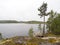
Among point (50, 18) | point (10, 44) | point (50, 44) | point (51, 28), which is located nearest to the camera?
point (50, 44)

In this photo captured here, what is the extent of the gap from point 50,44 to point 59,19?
38707 millimetres

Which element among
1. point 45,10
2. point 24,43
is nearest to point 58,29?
point 45,10

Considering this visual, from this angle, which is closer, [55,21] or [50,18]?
[55,21]

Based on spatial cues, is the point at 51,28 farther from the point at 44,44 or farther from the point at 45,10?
the point at 44,44

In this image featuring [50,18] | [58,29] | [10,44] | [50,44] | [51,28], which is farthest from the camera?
[50,18]

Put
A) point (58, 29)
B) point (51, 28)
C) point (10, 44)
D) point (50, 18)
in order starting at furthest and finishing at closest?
point (50, 18), point (51, 28), point (58, 29), point (10, 44)

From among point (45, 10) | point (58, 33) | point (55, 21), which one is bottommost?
point (58, 33)

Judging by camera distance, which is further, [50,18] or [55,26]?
[50,18]

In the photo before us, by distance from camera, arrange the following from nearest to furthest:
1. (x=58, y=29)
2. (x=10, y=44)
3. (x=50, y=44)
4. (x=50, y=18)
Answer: (x=50, y=44) < (x=10, y=44) < (x=58, y=29) < (x=50, y=18)

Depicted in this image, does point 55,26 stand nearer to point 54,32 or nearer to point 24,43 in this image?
point 54,32

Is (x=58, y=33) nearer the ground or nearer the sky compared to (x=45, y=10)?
nearer the ground

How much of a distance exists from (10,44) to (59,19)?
127 feet

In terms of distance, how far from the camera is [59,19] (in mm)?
58656

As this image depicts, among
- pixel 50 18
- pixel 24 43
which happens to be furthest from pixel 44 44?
pixel 50 18
